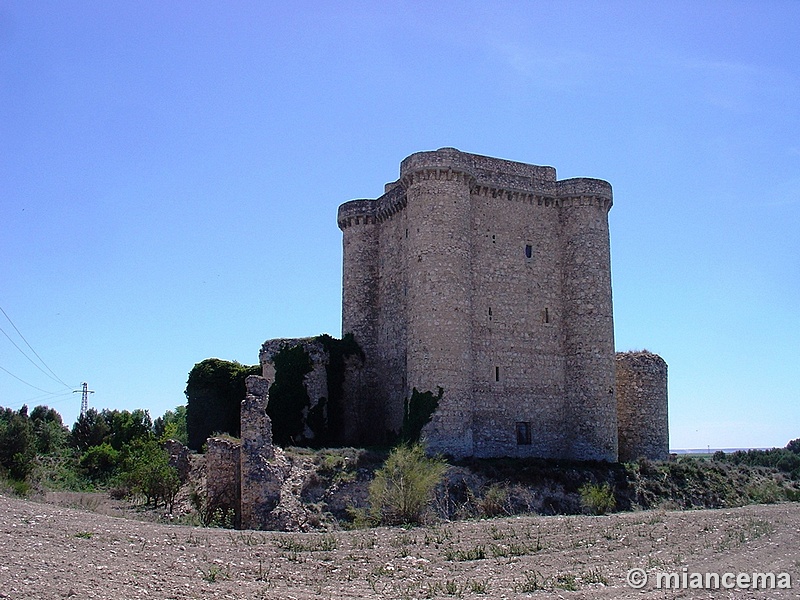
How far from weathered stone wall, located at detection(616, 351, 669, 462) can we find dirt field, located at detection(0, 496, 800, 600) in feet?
46.9

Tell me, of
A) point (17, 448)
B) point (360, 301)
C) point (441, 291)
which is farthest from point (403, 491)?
point (17, 448)

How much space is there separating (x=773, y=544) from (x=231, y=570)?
1041 centimetres

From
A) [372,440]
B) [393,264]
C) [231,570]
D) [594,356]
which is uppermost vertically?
[393,264]

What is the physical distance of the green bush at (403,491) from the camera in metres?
19.8

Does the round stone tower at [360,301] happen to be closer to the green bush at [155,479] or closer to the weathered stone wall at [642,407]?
the green bush at [155,479]

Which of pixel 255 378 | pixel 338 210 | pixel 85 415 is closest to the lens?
pixel 255 378

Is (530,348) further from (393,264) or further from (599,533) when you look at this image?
(599,533)

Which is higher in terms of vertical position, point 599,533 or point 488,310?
point 488,310

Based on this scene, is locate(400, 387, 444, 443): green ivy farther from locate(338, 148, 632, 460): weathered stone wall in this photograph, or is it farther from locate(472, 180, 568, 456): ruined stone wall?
locate(472, 180, 568, 456): ruined stone wall

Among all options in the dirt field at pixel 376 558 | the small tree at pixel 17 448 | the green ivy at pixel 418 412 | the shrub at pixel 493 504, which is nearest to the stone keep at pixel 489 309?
the green ivy at pixel 418 412

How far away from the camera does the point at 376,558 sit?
14.4m

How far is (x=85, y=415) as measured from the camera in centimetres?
5409

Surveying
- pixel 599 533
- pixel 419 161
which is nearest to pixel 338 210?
pixel 419 161

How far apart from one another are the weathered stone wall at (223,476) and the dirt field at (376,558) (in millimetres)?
4699
